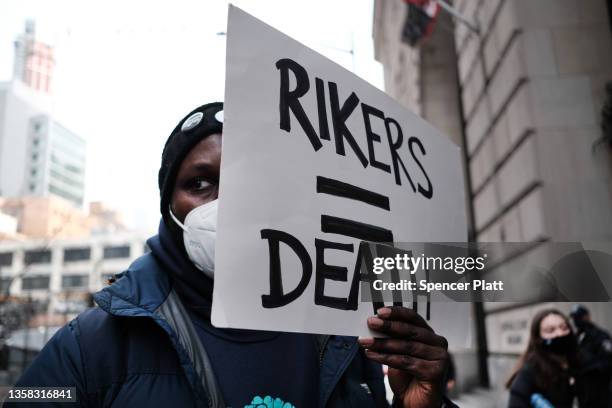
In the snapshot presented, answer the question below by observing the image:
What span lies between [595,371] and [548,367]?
1.82 ft

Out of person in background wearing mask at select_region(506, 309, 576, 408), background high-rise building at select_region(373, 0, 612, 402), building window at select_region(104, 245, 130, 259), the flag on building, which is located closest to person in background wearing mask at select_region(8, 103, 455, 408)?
person in background wearing mask at select_region(506, 309, 576, 408)

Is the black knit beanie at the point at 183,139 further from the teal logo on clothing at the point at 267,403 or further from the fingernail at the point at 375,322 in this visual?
the fingernail at the point at 375,322

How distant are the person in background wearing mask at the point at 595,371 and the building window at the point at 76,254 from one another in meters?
56.3

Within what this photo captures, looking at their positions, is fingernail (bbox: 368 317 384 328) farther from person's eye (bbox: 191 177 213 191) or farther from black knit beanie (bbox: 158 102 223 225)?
black knit beanie (bbox: 158 102 223 225)

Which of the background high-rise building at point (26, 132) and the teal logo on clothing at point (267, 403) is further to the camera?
the background high-rise building at point (26, 132)

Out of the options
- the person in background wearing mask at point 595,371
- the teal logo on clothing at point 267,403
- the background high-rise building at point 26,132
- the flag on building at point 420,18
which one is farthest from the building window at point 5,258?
the teal logo on clothing at point 267,403

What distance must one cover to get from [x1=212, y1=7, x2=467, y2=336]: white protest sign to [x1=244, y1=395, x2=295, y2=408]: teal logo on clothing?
0.86ft

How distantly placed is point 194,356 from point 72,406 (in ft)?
1.03

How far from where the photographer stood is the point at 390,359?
1346 millimetres

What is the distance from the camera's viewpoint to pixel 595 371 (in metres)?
4.38

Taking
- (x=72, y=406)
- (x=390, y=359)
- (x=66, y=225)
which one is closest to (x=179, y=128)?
(x=72, y=406)

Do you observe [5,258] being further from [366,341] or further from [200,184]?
[366,341]

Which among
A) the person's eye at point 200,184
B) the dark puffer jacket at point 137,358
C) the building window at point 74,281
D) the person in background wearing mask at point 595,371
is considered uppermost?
the building window at point 74,281

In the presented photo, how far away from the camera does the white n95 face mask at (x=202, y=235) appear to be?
4.90ft
